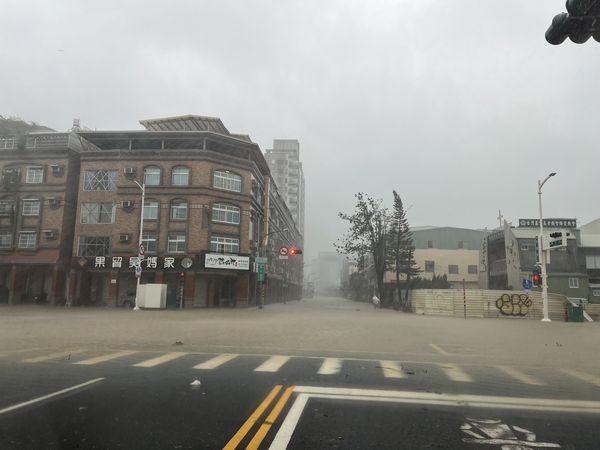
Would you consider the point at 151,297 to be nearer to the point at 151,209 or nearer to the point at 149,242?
the point at 149,242

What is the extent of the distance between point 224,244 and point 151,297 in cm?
838

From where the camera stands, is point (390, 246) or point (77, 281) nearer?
point (77, 281)

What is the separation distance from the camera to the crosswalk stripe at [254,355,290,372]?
33.2 ft

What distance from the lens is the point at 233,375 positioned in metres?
9.27

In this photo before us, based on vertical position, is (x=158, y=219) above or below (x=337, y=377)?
above

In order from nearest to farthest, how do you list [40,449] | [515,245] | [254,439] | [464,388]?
[40,449], [254,439], [464,388], [515,245]

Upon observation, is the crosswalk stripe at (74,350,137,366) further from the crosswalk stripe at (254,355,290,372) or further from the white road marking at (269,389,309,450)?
the white road marking at (269,389,309,450)

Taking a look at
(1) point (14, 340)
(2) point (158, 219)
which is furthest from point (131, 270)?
(1) point (14, 340)

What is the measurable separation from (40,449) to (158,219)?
39424 millimetres

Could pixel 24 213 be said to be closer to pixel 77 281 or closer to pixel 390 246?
pixel 77 281

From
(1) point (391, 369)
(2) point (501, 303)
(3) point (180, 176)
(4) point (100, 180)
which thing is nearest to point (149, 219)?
(3) point (180, 176)

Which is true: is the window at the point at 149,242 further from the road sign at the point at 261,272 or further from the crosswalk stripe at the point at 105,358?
the crosswalk stripe at the point at 105,358

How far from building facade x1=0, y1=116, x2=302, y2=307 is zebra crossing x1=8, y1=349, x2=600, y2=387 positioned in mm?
29591

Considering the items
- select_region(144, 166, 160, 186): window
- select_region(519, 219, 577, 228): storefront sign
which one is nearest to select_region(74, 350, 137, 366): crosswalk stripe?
select_region(144, 166, 160, 186): window
